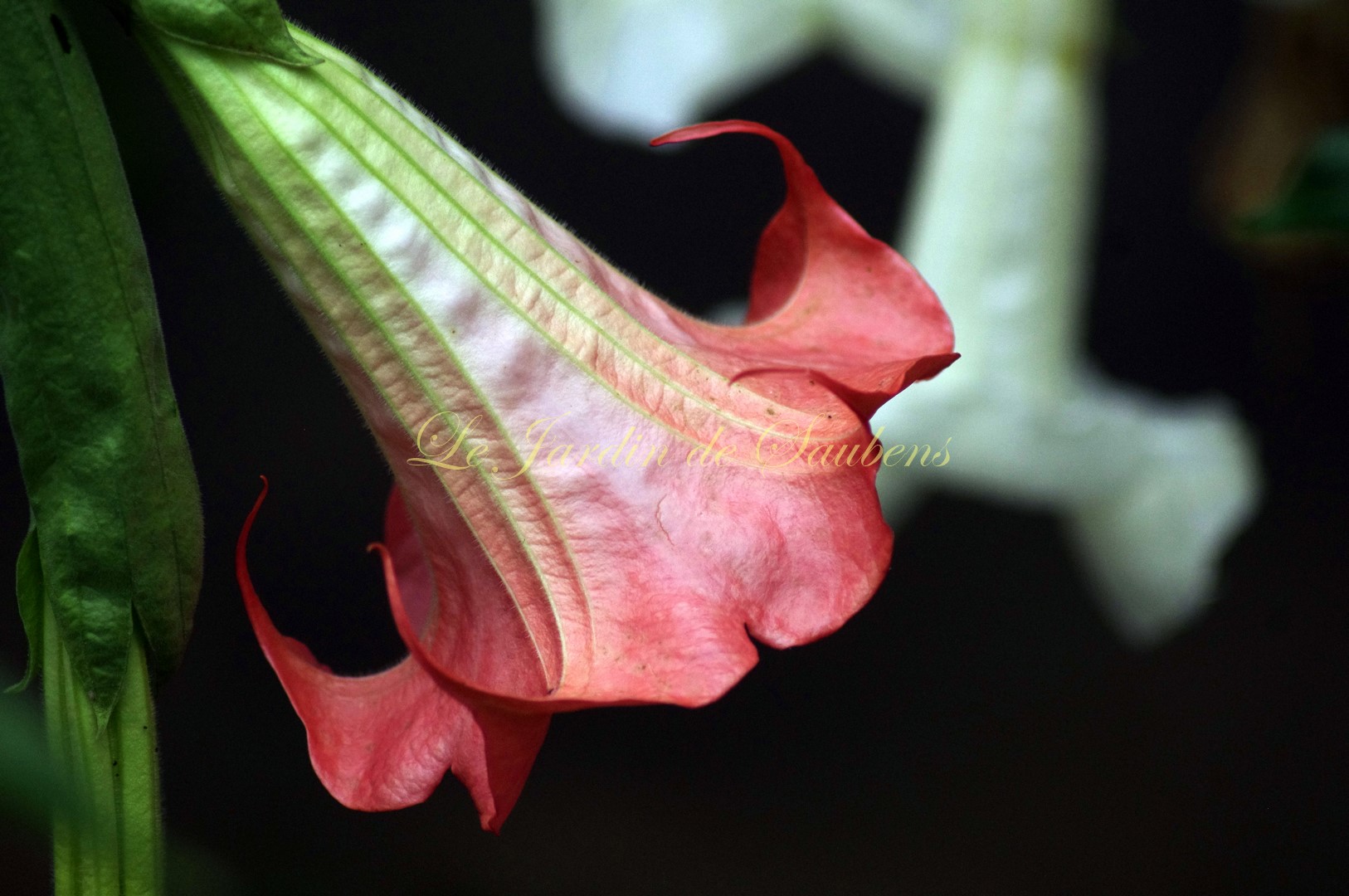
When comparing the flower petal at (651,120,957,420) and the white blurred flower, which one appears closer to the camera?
the flower petal at (651,120,957,420)

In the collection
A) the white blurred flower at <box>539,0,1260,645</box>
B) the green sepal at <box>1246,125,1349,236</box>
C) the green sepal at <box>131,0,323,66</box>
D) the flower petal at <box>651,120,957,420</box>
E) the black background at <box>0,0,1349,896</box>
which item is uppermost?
the green sepal at <box>131,0,323,66</box>

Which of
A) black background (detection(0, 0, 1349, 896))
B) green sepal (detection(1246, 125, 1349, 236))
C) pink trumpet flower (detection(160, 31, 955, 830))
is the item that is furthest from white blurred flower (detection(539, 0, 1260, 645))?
pink trumpet flower (detection(160, 31, 955, 830))

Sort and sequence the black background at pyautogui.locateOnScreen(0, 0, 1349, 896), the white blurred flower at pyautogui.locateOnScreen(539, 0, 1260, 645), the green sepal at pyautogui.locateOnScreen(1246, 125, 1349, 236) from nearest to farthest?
the green sepal at pyautogui.locateOnScreen(1246, 125, 1349, 236), the white blurred flower at pyautogui.locateOnScreen(539, 0, 1260, 645), the black background at pyautogui.locateOnScreen(0, 0, 1349, 896)

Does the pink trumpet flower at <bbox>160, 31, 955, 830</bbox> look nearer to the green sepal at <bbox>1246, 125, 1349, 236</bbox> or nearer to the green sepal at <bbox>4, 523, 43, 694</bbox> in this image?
the green sepal at <bbox>4, 523, 43, 694</bbox>

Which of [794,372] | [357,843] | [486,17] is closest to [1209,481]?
[794,372]

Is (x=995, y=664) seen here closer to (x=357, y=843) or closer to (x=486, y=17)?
(x=357, y=843)

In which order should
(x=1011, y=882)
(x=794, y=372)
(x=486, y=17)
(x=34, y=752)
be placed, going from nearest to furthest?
(x=34, y=752) < (x=794, y=372) < (x=486, y=17) < (x=1011, y=882)

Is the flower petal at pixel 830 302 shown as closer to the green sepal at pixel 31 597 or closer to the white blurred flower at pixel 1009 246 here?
the green sepal at pixel 31 597
